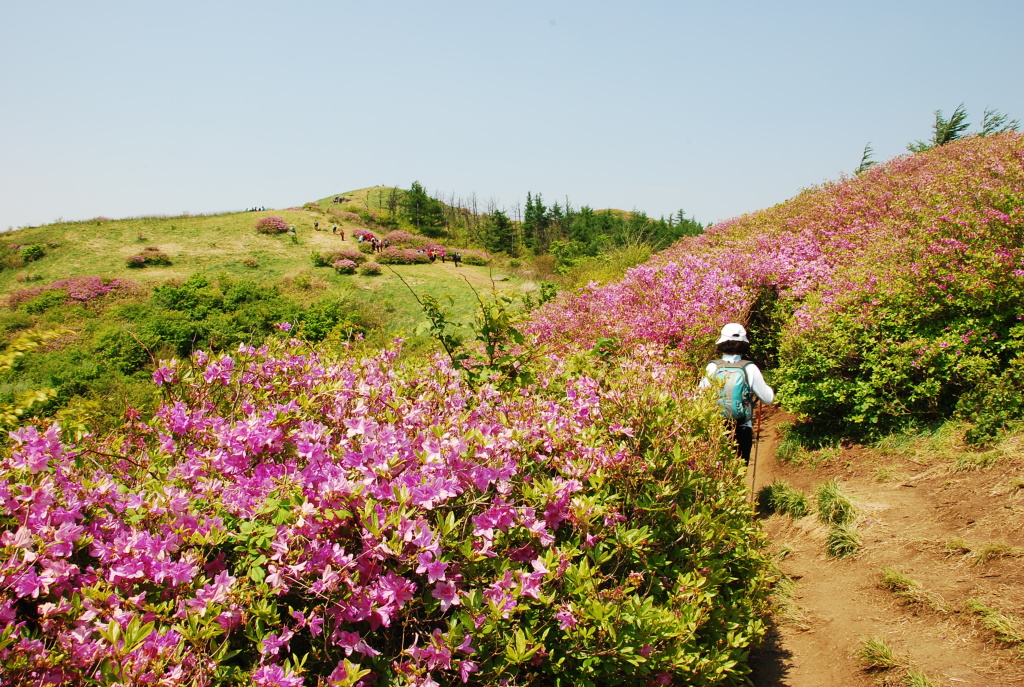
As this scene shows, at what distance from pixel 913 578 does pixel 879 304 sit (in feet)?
12.1

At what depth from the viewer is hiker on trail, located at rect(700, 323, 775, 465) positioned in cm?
504

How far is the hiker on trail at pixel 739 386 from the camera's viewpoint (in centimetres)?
504

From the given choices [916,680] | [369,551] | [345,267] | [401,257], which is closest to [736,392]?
[916,680]

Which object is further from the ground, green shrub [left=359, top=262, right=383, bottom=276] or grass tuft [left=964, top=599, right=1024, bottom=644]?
green shrub [left=359, top=262, right=383, bottom=276]

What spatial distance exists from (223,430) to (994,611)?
443cm

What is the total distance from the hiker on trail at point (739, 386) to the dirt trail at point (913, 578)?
1102 mm

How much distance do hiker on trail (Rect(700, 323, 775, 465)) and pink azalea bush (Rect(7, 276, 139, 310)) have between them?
20478 mm

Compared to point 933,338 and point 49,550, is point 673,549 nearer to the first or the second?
point 49,550

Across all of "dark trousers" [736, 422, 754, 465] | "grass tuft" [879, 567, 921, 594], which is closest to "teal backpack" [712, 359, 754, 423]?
"dark trousers" [736, 422, 754, 465]

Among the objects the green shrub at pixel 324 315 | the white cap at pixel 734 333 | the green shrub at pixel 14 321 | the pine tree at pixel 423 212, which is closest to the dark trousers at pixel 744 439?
the white cap at pixel 734 333

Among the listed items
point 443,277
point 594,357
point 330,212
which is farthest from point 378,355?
point 330,212

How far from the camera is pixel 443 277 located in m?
22.0

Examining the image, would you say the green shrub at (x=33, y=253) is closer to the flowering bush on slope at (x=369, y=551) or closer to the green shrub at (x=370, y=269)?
the green shrub at (x=370, y=269)

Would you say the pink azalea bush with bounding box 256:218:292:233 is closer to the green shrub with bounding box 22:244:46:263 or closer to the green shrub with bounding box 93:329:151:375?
the green shrub with bounding box 22:244:46:263
